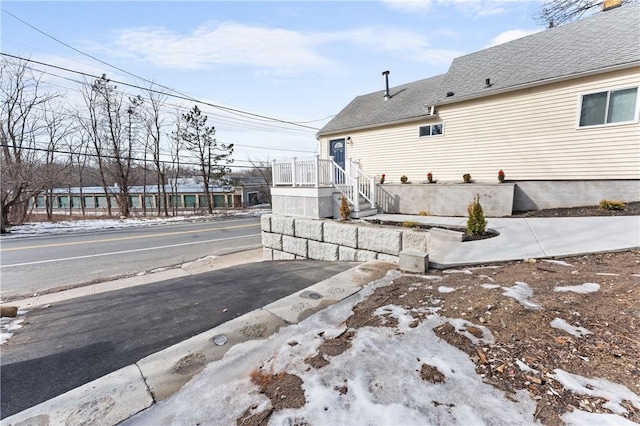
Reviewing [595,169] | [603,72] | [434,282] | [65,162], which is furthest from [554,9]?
[65,162]

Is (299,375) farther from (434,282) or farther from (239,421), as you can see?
(434,282)

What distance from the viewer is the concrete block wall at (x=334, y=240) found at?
5402 mm

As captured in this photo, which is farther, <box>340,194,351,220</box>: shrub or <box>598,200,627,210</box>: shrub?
<box>340,194,351,220</box>: shrub

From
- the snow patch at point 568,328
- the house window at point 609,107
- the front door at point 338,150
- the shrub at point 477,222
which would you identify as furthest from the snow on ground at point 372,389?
the front door at point 338,150

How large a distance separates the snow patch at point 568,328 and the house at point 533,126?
246 inches

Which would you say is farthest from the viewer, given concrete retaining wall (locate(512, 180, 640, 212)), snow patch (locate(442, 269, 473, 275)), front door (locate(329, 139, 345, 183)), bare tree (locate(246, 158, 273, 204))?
bare tree (locate(246, 158, 273, 204))

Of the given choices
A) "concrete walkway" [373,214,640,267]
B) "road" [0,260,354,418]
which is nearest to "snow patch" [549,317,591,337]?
"concrete walkway" [373,214,640,267]

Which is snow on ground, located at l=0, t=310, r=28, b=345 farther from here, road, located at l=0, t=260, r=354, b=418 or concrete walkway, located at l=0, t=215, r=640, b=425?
concrete walkway, located at l=0, t=215, r=640, b=425

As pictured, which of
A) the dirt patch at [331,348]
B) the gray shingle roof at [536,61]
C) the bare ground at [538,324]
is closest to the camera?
the bare ground at [538,324]

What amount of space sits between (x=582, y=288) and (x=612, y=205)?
563 centimetres

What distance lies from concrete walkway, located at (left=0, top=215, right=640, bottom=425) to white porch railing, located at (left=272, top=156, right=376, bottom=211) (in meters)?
2.96

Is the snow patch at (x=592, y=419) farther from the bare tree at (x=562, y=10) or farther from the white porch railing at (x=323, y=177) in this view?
the bare tree at (x=562, y=10)

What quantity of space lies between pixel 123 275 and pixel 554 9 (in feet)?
67.4

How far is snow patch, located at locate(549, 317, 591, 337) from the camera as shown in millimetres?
2242
